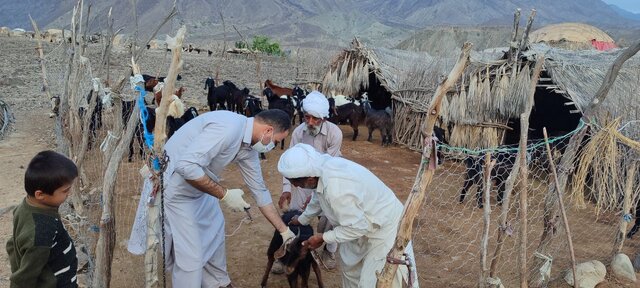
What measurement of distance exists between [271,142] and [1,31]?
41297 mm

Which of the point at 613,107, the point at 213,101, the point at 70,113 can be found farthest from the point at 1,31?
the point at 613,107

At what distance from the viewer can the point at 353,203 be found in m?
3.00

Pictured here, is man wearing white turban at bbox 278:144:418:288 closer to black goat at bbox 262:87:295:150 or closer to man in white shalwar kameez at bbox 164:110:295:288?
man in white shalwar kameez at bbox 164:110:295:288

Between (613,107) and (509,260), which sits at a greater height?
(613,107)

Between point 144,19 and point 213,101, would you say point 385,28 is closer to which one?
point 144,19

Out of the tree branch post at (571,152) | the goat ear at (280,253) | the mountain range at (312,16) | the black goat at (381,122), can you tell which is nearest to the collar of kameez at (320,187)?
the goat ear at (280,253)

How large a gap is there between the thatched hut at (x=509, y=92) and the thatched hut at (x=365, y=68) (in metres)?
0.83

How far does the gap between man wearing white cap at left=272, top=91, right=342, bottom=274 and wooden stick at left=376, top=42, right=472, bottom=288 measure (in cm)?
203

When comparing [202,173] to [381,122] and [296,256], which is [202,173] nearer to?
[296,256]

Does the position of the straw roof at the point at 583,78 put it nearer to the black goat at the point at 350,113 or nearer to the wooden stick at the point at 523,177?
the black goat at the point at 350,113

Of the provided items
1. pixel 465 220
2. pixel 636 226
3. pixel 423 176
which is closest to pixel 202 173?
pixel 423 176

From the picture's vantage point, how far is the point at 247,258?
17.1 feet

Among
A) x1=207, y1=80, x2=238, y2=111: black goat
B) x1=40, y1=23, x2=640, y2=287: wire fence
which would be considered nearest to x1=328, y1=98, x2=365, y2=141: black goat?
x1=207, y1=80, x2=238, y2=111: black goat

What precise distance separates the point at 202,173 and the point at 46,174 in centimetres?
105
